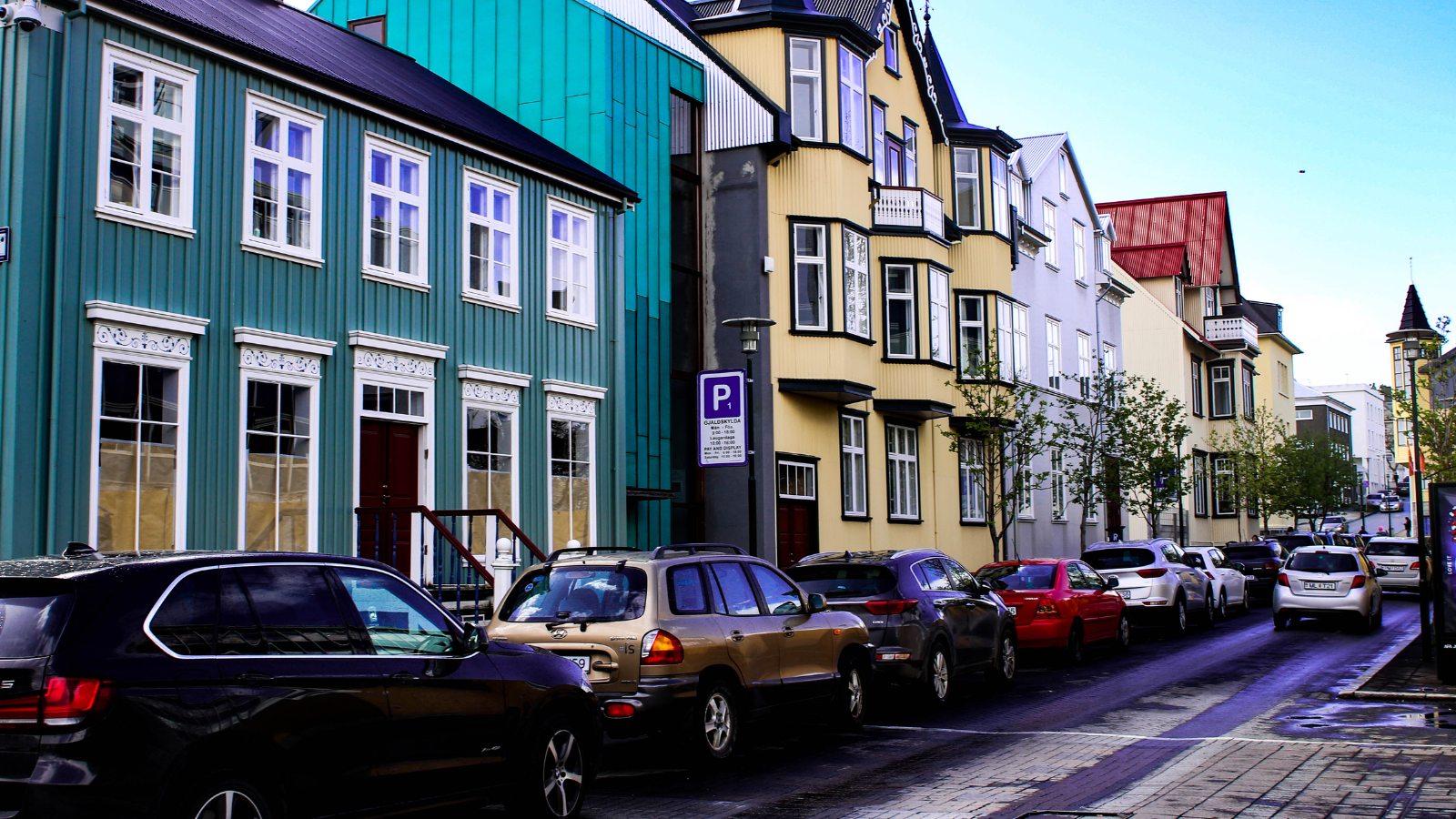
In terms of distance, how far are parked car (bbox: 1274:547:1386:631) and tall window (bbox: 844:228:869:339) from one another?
9130mm

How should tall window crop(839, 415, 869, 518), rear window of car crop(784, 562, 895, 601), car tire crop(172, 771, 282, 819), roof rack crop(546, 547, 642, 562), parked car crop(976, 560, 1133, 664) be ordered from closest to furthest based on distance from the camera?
car tire crop(172, 771, 282, 819), roof rack crop(546, 547, 642, 562), rear window of car crop(784, 562, 895, 601), parked car crop(976, 560, 1133, 664), tall window crop(839, 415, 869, 518)

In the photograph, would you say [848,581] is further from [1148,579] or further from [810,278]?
[810,278]

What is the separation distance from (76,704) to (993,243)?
2874 centimetres

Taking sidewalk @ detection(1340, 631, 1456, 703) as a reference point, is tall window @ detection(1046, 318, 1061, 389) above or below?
above

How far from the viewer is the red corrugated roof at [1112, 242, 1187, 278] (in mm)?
54844

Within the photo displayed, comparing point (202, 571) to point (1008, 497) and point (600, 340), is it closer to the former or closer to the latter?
point (600, 340)

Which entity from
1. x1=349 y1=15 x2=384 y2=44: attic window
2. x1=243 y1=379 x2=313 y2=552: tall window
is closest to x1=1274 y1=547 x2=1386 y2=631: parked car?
x1=243 y1=379 x2=313 y2=552: tall window

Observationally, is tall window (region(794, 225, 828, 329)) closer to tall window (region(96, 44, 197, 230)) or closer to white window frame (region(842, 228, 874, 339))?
white window frame (region(842, 228, 874, 339))

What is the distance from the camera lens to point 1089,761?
10.5m

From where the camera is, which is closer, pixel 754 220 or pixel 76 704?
pixel 76 704

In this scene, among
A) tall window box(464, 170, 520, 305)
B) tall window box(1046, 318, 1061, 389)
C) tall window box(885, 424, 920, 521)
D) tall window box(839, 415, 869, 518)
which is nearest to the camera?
tall window box(464, 170, 520, 305)

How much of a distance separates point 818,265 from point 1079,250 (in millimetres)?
18726

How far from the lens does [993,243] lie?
107ft

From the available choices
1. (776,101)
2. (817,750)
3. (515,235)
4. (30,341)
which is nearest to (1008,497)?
(776,101)
